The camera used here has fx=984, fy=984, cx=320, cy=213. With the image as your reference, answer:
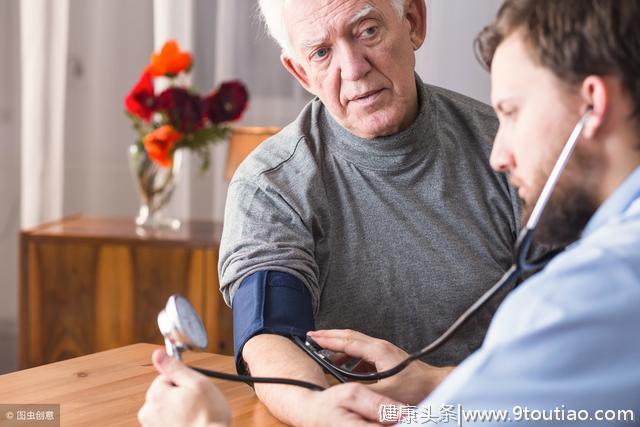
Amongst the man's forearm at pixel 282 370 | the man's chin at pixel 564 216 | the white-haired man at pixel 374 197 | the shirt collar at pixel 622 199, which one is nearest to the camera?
the shirt collar at pixel 622 199

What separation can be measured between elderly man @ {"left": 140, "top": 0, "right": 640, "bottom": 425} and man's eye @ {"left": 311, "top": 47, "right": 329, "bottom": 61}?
0.53 m

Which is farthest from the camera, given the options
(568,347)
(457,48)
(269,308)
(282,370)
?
(457,48)

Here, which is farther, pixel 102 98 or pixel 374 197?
pixel 102 98

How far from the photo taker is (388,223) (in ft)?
5.43

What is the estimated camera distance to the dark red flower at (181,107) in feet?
9.61

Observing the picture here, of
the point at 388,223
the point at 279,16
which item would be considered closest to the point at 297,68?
the point at 279,16

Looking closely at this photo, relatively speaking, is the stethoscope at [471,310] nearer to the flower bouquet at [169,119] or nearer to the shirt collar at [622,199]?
the shirt collar at [622,199]

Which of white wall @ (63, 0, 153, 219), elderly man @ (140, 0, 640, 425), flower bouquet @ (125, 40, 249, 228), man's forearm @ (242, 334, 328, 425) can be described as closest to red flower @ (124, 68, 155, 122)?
flower bouquet @ (125, 40, 249, 228)

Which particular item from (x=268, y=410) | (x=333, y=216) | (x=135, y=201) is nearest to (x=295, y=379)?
(x=268, y=410)

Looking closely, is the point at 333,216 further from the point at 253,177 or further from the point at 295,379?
the point at 295,379

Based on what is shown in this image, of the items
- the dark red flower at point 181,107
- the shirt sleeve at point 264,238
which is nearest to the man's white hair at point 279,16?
the shirt sleeve at point 264,238

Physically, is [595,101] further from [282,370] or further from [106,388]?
[106,388]

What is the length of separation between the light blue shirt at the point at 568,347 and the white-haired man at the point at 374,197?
73 centimetres

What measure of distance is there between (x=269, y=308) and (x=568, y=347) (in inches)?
27.1
